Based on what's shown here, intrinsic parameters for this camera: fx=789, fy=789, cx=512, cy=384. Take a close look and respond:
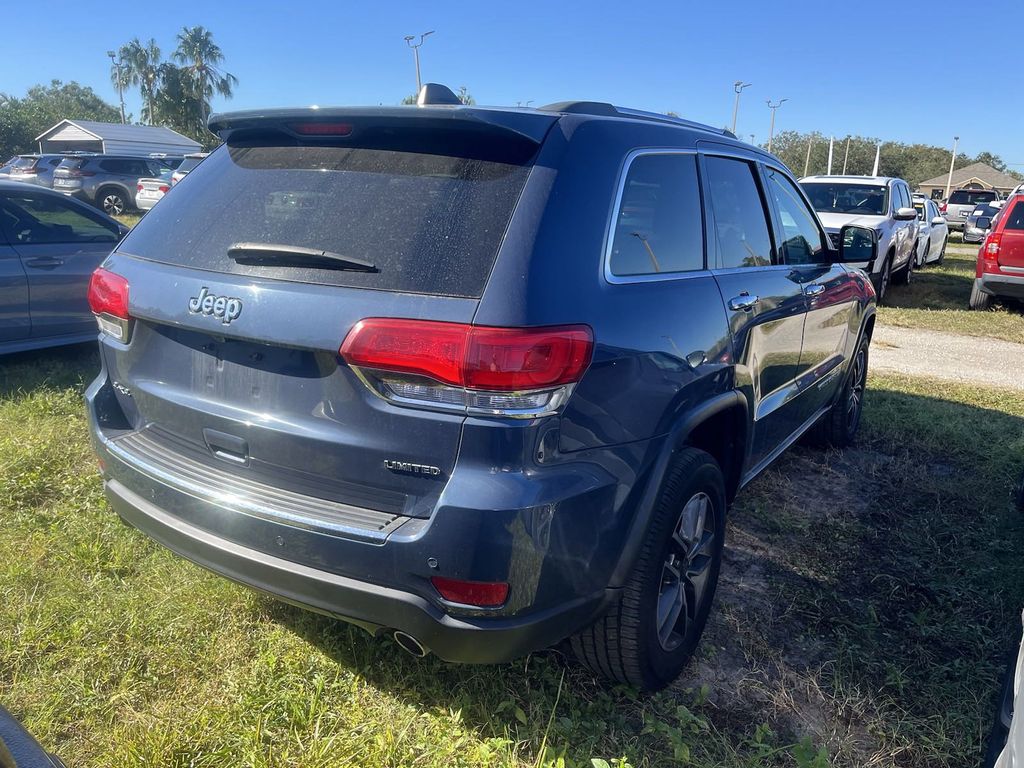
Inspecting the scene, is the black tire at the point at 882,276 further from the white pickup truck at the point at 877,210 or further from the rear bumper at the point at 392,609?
the rear bumper at the point at 392,609

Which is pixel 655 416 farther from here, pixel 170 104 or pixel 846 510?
pixel 170 104

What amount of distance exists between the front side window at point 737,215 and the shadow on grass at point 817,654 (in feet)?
4.63

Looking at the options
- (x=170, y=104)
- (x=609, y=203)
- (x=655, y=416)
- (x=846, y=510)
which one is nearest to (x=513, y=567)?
(x=655, y=416)

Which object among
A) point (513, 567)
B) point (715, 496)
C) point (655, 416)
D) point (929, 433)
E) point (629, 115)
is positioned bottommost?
point (929, 433)

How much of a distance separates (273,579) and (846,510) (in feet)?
10.7

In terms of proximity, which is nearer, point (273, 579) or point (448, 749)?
point (273, 579)

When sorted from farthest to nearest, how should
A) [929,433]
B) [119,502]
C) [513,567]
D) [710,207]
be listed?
1. [929,433]
2. [710,207]
3. [119,502]
4. [513,567]

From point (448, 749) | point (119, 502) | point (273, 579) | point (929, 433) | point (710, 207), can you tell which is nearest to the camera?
point (273, 579)

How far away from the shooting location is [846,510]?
429cm

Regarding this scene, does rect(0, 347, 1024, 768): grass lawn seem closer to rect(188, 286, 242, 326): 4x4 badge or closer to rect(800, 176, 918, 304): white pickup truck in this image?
rect(188, 286, 242, 326): 4x4 badge

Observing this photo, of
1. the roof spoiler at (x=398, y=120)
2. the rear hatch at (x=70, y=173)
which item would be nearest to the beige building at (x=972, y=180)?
the rear hatch at (x=70, y=173)

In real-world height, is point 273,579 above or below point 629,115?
below

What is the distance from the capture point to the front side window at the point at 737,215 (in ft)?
10.1

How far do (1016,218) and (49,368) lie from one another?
453 inches
